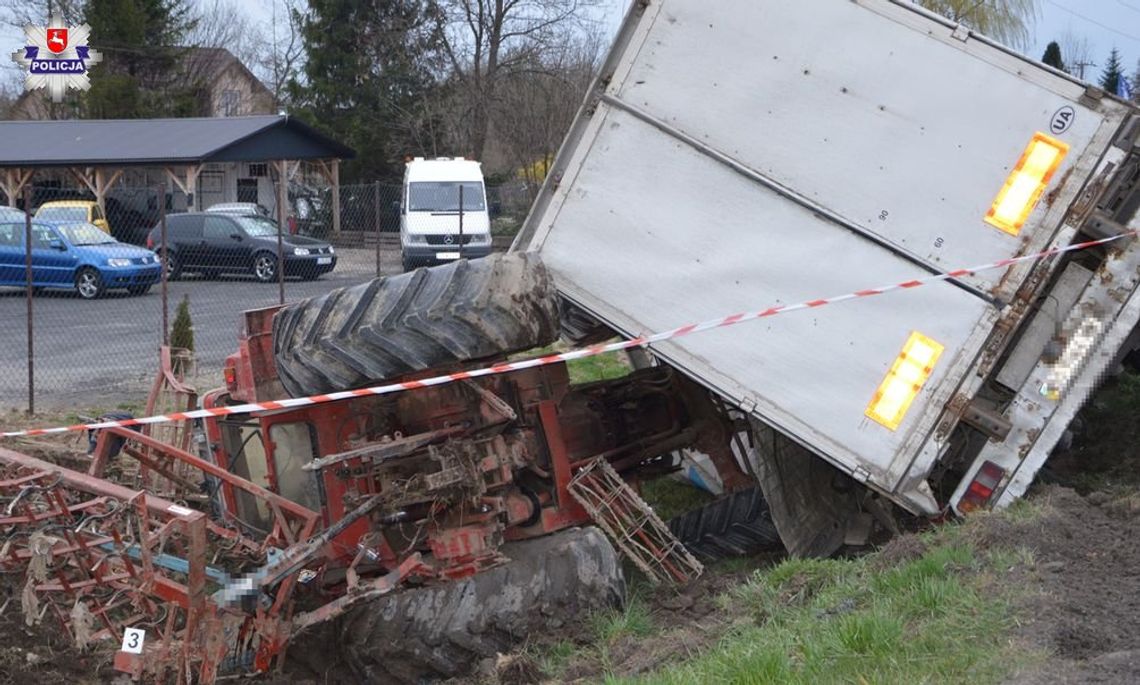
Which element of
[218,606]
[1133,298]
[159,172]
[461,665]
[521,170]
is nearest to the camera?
[218,606]

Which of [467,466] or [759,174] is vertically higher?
[759,174]

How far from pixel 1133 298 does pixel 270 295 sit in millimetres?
14835

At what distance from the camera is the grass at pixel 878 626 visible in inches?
182

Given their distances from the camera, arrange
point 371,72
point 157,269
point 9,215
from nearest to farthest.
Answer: point 157,269, point 9,215, point 371,72

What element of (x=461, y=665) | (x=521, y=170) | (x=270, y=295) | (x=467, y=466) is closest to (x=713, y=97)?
(x=467, y=466)

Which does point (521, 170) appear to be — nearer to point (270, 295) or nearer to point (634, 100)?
point (270, 295)

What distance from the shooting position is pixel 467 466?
258 inches

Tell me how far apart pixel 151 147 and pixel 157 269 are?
10.4 m

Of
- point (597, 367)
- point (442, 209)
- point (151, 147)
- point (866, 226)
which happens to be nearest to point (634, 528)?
point (866, 226)

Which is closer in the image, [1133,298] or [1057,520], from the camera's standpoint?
[1057,520]

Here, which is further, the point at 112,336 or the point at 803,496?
the point at 112,336

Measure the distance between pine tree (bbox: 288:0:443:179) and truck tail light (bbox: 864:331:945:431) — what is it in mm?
35345

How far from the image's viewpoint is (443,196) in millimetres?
27359

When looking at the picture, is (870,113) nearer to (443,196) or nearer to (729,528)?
(729,528)
